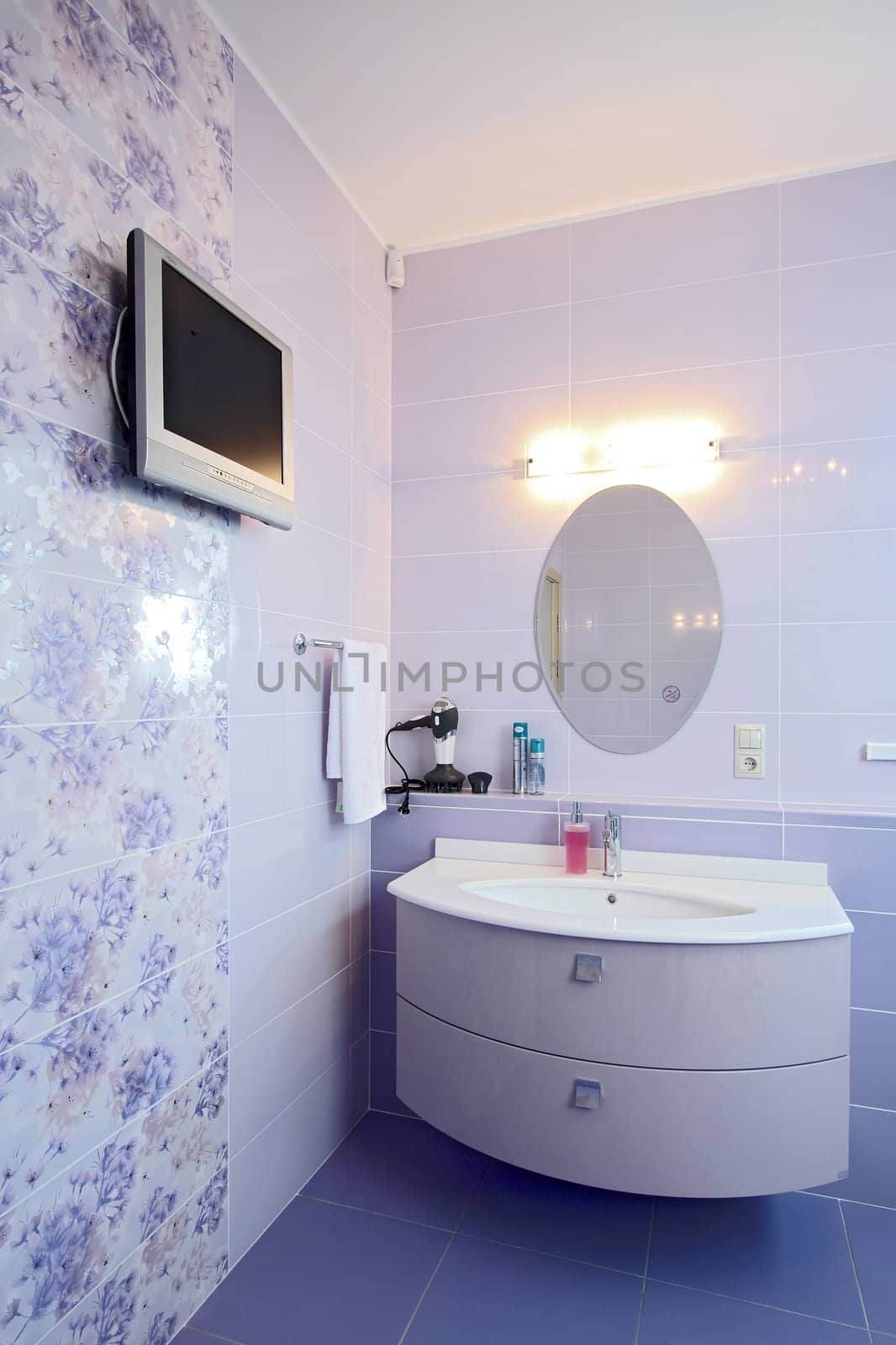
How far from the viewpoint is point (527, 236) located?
2.19 meters

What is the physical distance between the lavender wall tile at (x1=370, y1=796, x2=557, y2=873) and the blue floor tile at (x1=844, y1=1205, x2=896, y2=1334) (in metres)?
1.05

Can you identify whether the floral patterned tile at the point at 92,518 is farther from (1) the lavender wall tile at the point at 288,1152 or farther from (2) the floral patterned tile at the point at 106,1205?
(1) the lavender wall tile at the point at 288,1152

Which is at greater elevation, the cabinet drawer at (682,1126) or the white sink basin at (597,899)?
the white sink basin at (597,899)

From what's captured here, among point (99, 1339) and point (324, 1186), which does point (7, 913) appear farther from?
point (324, 1186)

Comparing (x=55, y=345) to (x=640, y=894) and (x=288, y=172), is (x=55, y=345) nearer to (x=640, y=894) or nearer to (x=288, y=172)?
(x=288, y=172)

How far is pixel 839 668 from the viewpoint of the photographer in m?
1.90

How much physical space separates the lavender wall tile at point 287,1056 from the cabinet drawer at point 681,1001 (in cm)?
54

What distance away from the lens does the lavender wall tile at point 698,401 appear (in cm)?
198

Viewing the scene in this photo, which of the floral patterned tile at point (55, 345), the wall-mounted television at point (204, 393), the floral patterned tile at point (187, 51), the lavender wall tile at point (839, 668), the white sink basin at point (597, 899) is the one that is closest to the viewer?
the floral patterned tile at point (55, 345)

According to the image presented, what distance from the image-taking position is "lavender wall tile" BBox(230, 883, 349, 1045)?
1600mm

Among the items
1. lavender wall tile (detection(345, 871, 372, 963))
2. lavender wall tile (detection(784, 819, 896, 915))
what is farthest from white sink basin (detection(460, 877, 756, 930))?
lavender wall tile (detection(345, 871, 372, 963))

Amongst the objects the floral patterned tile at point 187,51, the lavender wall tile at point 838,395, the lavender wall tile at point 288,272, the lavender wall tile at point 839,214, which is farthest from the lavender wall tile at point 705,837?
the floral patterned tile at point 187,51

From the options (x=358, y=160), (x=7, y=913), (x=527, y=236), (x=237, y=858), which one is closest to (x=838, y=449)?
(x=527, y=236)

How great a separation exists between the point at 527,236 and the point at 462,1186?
2.49 metres
